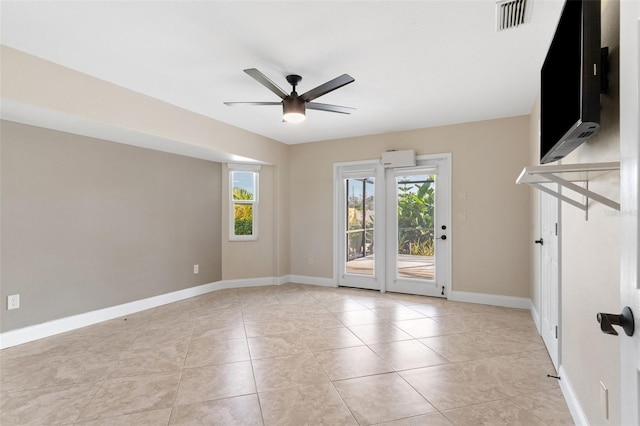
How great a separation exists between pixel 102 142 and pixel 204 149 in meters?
1.17

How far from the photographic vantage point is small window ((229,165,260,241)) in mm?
5707

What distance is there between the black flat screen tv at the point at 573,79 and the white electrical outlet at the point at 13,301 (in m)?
4.55

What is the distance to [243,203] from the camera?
5.80 meters

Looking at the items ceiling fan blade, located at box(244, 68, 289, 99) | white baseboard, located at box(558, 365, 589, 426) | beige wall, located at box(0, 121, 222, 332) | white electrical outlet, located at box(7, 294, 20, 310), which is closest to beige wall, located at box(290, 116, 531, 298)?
white baseboard, located at box(558, 365, 589, 426)

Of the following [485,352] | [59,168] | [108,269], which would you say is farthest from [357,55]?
[108,269]

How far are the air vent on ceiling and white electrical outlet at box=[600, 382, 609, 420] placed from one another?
214 centimetres

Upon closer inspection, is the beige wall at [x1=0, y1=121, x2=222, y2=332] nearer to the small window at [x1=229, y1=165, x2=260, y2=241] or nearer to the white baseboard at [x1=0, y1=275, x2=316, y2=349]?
the white baseboard at [x1=0, y1=275, x2=316, y2=349]

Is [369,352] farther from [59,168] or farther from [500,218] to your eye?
[59,168]

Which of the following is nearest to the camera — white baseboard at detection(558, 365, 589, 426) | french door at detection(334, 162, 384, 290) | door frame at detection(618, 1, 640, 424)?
door frame at detection(618, 1, 640, 424)

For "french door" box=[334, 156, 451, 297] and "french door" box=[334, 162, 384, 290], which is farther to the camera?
"french door" box=[334, 162, 384, 290]

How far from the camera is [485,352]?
2951 mm

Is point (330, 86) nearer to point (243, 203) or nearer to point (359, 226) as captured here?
point (359, 226)

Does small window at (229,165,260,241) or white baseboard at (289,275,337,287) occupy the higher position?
small window at (229,165,260,241)

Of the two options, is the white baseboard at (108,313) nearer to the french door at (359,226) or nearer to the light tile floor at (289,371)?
the light tile floor at (289,371)
